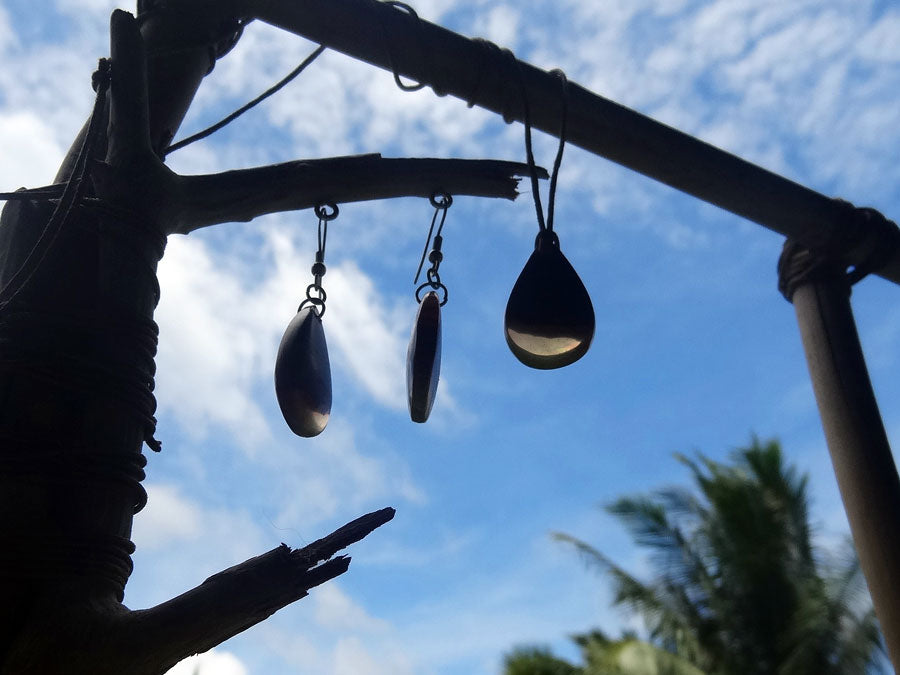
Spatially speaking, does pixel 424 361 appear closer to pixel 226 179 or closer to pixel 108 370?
pixel 226 179

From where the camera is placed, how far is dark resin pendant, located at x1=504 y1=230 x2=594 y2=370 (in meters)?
1.40

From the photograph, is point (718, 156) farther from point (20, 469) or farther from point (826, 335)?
point (20, 469)

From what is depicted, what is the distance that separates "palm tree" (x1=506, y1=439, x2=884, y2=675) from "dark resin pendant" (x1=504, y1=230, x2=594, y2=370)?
8.30 meters

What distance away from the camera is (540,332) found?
4.59 feet

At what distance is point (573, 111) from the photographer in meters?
1.78

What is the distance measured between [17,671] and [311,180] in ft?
2.60

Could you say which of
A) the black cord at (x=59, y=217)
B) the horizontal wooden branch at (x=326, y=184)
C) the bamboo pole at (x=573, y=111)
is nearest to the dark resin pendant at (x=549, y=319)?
the horizontal wooden branch at (x=326, y=184)

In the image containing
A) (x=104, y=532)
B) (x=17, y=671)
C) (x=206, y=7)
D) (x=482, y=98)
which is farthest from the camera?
(x=482, y=98)

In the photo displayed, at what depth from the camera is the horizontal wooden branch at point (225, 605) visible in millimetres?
969

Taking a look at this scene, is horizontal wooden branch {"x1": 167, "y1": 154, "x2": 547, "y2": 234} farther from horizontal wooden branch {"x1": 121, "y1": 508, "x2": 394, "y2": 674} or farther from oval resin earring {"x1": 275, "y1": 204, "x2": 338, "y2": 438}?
horizontal wooden branch {"x1": 121, "y1": 508, "x2": 394, "y2": 674}

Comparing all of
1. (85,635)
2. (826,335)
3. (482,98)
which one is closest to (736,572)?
(826,335)

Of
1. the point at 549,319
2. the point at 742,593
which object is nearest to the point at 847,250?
the point at 549,319

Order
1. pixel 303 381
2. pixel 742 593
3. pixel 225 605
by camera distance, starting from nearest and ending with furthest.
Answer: pixel 225 605 → pixel 303 381 → pixel 742 593

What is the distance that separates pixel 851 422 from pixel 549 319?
97 cm
